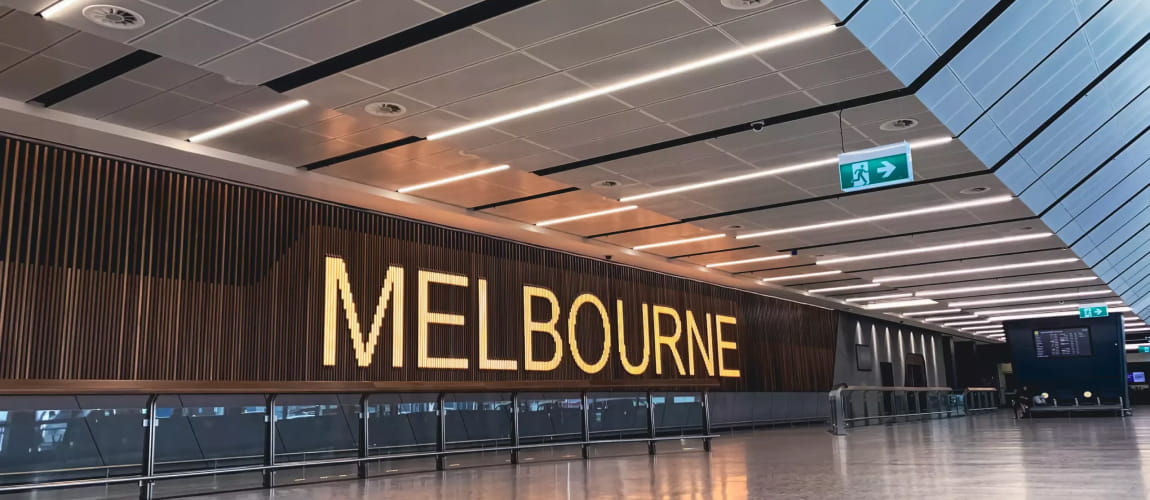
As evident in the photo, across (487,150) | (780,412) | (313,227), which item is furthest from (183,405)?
(780,412)

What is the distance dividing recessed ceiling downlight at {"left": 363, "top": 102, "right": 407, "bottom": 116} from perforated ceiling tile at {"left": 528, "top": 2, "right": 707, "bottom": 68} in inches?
72.7

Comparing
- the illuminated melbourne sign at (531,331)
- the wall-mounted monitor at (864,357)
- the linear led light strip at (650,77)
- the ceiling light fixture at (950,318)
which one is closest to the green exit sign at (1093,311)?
the ceiling light fixture at (950,318)

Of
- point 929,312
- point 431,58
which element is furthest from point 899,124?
point 929,312

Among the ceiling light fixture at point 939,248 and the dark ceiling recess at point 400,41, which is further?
the ceiling light fixture at point 939,248

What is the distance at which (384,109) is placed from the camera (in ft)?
27.8

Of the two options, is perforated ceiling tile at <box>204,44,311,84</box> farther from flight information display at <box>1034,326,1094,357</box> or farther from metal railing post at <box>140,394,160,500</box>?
flight information display at <box>1034,326,1094,357</box>

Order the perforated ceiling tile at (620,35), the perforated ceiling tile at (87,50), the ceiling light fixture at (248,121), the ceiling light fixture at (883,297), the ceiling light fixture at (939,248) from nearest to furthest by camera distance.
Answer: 1. the perforated ceiling tile at (620,35)
2. the perforated ceiling tile at (87,50)
3. the ceiling light fixture at (248,121)
4. the ceiling light fixture at (939,248)
5. the ceiling light fixture at (883,297)

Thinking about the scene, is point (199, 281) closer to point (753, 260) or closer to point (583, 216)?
point (583, 216)

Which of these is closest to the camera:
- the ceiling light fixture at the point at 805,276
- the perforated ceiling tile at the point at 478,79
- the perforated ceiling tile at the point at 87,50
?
the perforated ceiling tile at the point at 87,50

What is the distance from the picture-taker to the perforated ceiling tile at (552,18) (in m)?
6.35

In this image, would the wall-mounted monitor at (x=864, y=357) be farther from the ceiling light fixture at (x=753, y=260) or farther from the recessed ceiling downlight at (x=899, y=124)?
the recessed ceiling downlight at (x=899, y=124)

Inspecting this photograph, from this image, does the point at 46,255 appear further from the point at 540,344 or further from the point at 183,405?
the point at 540,344

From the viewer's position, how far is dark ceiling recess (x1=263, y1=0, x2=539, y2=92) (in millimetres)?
6438

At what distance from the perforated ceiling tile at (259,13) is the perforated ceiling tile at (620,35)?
1.81 m
